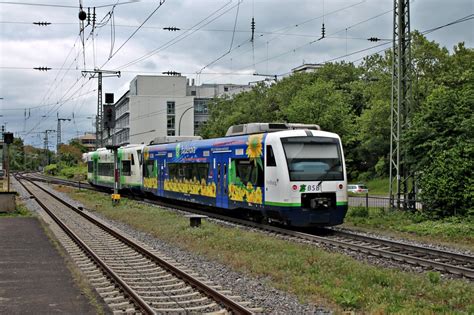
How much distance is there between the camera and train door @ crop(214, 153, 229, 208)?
21.5 metres

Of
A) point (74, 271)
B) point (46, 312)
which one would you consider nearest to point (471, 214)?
point (74, 271)

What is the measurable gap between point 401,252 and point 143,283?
658cm

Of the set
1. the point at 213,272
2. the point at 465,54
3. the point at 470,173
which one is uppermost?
the point at 465,54

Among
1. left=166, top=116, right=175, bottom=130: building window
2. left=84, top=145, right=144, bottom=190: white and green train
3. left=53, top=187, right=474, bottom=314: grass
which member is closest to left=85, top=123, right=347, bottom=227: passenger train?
left=53, top=187, right=474, bottom=314: grass

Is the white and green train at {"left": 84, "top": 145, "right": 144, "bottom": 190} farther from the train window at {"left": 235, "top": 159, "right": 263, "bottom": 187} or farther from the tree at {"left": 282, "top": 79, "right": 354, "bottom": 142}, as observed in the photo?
→ the tree at {"left": 282, "top": 79, "right": 354, "bottom": 142}

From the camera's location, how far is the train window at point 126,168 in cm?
3705

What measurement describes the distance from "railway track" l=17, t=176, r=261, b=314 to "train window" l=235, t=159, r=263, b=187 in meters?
4.65

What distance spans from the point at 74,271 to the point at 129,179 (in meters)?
25.6

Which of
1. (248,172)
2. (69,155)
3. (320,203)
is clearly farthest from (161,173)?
(69,155)

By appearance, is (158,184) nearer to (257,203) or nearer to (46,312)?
(257,203)

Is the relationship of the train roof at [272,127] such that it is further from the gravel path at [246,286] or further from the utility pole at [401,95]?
the gravel path at [246,286]

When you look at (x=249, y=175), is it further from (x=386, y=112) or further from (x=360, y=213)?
Answer: (x=386, y=112)

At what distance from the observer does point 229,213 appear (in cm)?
2389

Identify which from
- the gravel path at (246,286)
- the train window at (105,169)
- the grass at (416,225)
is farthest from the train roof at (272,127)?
the train window at (105,169)
